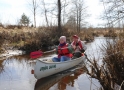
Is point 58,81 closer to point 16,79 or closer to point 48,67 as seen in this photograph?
point 48,67

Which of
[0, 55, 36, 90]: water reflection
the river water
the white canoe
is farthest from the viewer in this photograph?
the white canoe

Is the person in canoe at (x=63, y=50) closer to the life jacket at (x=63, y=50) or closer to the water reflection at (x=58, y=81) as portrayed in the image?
the life jacket at (x=63, y=50)

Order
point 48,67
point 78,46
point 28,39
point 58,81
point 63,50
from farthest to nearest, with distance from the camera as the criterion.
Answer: point 28,39
point 78,46
point 63,50
point 58,81
point 48,67

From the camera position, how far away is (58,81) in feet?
25.8

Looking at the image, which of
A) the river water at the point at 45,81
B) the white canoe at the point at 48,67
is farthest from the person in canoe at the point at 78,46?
the river water at the point at 45,81

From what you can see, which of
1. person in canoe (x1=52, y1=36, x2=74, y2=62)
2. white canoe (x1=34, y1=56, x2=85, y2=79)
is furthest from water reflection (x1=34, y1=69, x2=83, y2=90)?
person in canoe (x1=52, y1=36, x2=74, y2=62)

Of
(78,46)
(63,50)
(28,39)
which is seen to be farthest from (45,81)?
(28,39)

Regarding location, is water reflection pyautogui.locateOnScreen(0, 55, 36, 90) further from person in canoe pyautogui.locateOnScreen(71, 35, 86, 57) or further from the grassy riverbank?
the grassy riverbank

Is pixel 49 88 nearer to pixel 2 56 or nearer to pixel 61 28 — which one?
pixel 2 56

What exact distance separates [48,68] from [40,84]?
0.70m

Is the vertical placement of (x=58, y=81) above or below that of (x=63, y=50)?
below

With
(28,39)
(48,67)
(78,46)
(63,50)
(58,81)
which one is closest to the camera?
(48,67)

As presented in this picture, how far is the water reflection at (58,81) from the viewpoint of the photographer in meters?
7.15

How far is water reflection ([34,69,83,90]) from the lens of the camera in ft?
23.5
